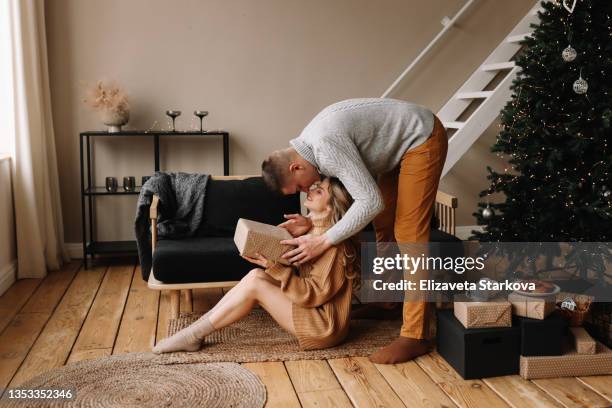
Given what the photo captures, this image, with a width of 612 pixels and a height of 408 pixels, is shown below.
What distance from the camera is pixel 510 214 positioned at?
3775 mm

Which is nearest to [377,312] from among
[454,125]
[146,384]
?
[146,384]

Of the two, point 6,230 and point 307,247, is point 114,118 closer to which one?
point 6,230

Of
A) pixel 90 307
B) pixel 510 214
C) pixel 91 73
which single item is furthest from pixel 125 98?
pixel 510 214

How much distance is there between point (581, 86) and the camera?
343 centimetres

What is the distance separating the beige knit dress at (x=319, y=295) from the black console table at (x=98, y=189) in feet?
6.86

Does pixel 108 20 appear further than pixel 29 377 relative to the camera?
Yes

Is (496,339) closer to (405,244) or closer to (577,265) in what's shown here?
(405,244)

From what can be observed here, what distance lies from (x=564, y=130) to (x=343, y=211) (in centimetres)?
133

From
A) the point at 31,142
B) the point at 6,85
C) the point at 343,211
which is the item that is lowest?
the point at 343,211

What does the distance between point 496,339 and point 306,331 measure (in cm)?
82

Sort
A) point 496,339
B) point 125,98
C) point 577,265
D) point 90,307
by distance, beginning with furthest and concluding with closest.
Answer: point 125,98
point 90,307
point 577,265
point 496,339

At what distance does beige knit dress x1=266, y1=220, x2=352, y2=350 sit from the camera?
2.99 meters

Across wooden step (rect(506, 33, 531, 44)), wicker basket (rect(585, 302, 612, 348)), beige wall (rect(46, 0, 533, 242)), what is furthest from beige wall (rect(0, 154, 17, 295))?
wooden step (rect(506, 33, 531, 44))

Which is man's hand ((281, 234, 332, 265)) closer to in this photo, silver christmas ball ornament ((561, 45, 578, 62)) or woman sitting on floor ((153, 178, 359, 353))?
woman sitting on floor ((153, 178, 359, 353))
